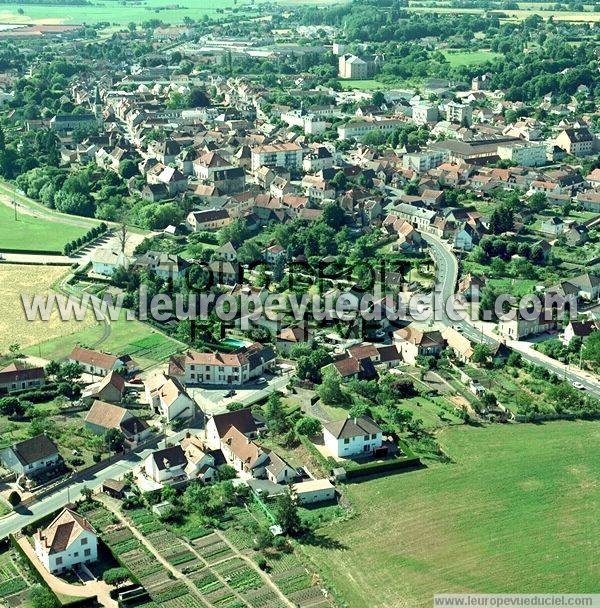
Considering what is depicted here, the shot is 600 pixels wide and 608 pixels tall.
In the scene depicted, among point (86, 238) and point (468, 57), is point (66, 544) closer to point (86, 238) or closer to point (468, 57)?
point (86, 238)

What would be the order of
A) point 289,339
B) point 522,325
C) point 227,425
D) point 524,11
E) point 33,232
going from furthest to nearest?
point 524,11 → point 33,232 → point 522,325 → point 289,339 → point 227,425

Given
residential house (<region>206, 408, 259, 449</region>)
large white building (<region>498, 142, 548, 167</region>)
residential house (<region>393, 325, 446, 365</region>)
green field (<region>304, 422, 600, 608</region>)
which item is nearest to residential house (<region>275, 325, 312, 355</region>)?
residential house (<region>393, 325, 446, 365</region>)

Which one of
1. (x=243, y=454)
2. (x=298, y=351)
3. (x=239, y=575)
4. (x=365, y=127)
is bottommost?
(x=239, y=575)

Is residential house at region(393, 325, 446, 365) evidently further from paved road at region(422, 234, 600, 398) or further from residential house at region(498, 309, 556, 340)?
residential house at region(498, 309, 556, 340)

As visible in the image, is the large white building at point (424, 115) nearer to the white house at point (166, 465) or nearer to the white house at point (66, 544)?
the white house at point (166, 465)

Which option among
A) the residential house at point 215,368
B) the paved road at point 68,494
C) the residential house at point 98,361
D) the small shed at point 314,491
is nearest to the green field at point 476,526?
the small shed at point 314,491

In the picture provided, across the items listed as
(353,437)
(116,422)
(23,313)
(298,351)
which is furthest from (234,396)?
(23,313)
